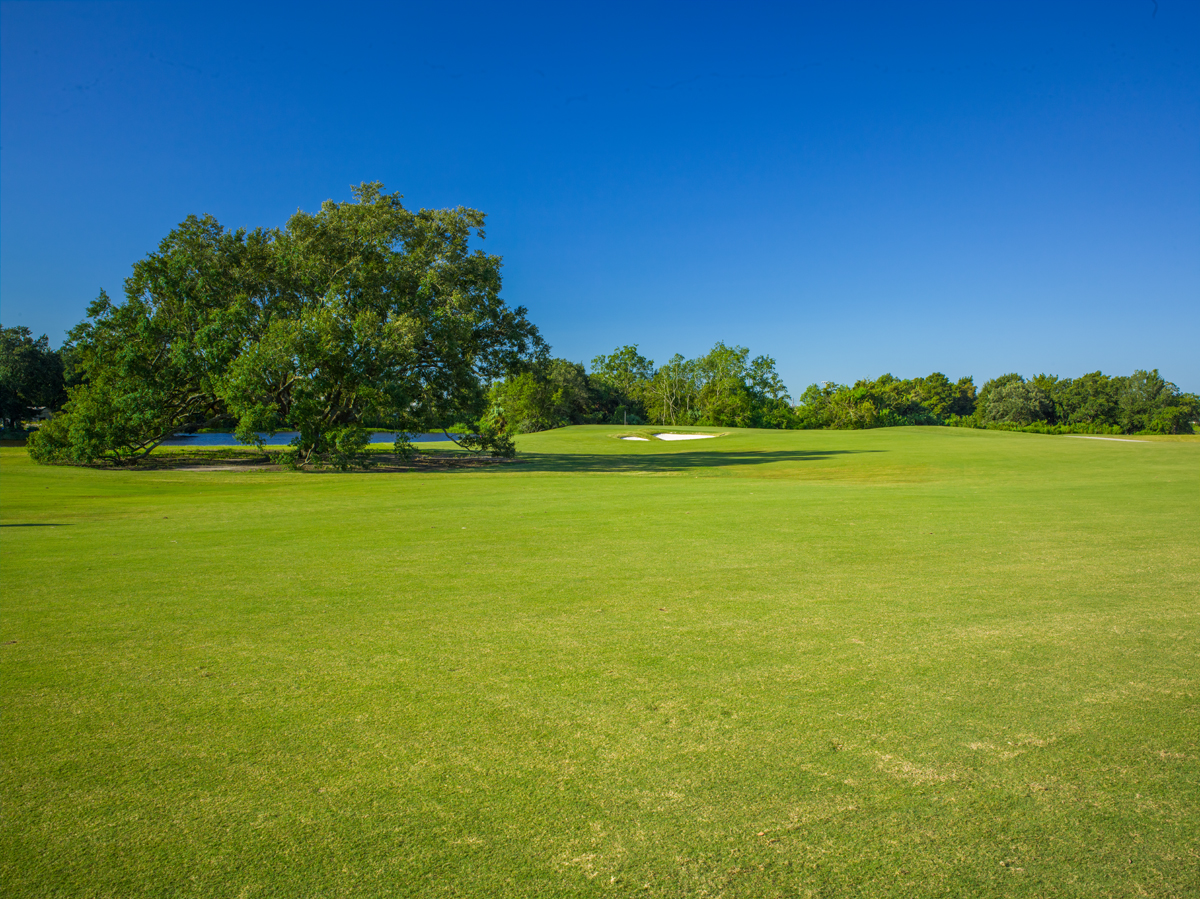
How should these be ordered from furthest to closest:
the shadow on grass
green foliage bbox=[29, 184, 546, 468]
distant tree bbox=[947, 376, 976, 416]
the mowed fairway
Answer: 1. distant tree bbox=[947, 376, 976, 416]
2. the shadow on grass
3. green foliage bbox=[29, 184, 546, 468]
4. the mowed fairway

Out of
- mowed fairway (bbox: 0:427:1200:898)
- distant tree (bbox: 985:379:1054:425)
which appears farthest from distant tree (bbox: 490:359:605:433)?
mowed fairway (bbox: 0:427:1200:898)

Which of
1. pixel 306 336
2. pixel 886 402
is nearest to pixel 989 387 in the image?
pixel 886 402

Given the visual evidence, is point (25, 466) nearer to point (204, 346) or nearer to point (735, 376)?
point (204, 346)

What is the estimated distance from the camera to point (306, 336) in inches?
1016

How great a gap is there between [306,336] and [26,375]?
42876mm

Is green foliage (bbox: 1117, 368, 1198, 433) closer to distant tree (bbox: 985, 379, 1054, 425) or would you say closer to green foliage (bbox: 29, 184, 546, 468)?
distant tree (bbox: 985, 379, 1054, 425)

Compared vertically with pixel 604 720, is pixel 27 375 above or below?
above

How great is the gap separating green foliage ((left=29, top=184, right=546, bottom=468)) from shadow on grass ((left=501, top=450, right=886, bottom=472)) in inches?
192

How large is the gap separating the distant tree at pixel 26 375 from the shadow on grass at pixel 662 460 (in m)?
43.1

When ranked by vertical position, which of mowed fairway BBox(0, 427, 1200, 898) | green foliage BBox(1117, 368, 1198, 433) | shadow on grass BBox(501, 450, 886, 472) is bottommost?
mowed fairway BBox(0, 427, 1200, 898)

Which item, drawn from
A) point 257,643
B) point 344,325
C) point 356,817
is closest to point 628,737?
point 356,817

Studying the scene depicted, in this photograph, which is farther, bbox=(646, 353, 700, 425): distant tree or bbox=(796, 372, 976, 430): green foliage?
bbox=(646, 353, 700, 425): distant tree

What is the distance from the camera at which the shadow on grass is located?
28812 millimetres

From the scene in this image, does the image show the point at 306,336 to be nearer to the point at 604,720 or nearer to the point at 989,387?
the point at 604,720
